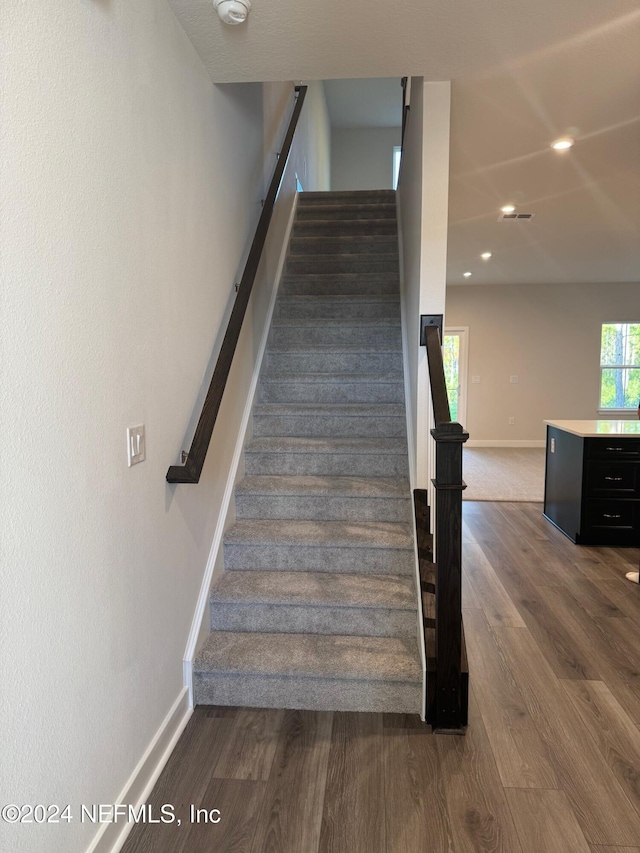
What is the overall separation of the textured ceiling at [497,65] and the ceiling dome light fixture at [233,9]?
0.05m

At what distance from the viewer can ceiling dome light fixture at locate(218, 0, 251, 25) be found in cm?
159

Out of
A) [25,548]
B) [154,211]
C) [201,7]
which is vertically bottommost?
[25,548]

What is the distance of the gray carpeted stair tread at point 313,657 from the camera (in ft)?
6.40

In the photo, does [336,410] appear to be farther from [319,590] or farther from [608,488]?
[608,488]

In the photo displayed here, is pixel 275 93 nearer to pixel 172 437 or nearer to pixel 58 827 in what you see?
pixel 172 437

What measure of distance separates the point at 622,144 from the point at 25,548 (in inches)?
136

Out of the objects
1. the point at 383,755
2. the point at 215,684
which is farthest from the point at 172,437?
the point at 383,755

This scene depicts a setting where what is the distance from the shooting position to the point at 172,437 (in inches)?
69.9

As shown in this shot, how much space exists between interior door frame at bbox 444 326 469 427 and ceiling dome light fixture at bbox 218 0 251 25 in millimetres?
6819

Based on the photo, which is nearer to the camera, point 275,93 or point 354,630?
point 354,630

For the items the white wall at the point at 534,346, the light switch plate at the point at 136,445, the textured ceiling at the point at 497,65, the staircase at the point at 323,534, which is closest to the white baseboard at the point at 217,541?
the staircase at the point at 323,534

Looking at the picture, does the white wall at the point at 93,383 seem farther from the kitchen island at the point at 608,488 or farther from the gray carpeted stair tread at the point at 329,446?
the kitchen island at the point at 608,488

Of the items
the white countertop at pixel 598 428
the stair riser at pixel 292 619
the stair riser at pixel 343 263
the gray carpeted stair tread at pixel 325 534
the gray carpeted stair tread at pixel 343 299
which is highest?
the stair riser at pixel 343 263

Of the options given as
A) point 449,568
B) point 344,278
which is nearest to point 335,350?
point 344,278
